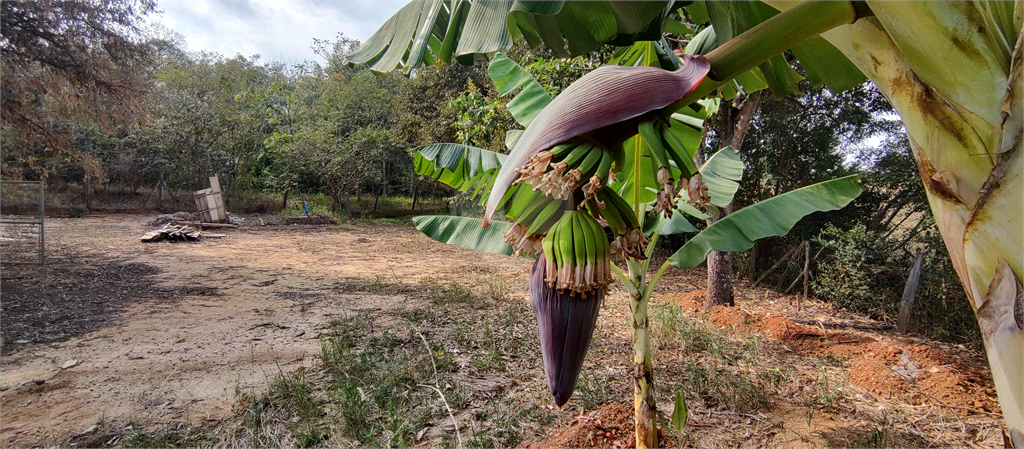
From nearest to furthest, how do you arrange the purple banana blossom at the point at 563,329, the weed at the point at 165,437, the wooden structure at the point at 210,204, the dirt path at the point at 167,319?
the purple banana blossom at the point at 563,329 < the weed at the point at 165,437 < the dirt path at the point at 167,319 < the wooden structure at the point at 210,204

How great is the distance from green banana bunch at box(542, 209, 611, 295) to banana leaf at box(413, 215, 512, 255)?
1407 millimetres

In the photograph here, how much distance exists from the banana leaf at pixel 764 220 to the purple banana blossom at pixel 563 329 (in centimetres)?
121

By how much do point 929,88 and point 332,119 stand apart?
14.5 m

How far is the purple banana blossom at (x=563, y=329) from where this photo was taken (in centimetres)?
56


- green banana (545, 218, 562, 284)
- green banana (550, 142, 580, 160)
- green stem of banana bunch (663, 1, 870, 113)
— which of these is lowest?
green banana (545, 218, 562, 284)

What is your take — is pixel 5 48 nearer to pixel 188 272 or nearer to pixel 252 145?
pixel 188 272

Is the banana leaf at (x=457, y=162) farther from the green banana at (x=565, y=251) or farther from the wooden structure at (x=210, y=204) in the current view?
the wooden structure at (x=210, y=204)

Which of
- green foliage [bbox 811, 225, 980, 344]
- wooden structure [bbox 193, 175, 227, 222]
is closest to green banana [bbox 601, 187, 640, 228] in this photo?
green foliage [bbox 811, 225, 980, 344]

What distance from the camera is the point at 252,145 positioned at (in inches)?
611

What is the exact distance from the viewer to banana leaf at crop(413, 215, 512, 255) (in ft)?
6.68

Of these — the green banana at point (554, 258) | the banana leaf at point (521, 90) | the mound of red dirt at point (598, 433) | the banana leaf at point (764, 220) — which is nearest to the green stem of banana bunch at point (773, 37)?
the green banana at point (554, 258)

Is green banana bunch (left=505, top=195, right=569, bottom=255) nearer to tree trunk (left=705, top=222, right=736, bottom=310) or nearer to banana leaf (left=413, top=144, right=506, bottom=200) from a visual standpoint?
banana leaf (left=413, top=144, right=506, bottom=200)

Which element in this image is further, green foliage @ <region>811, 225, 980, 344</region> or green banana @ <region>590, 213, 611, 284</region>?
green foliage @ <region>811, 225, 980, 344</region>

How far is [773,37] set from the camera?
514mm
